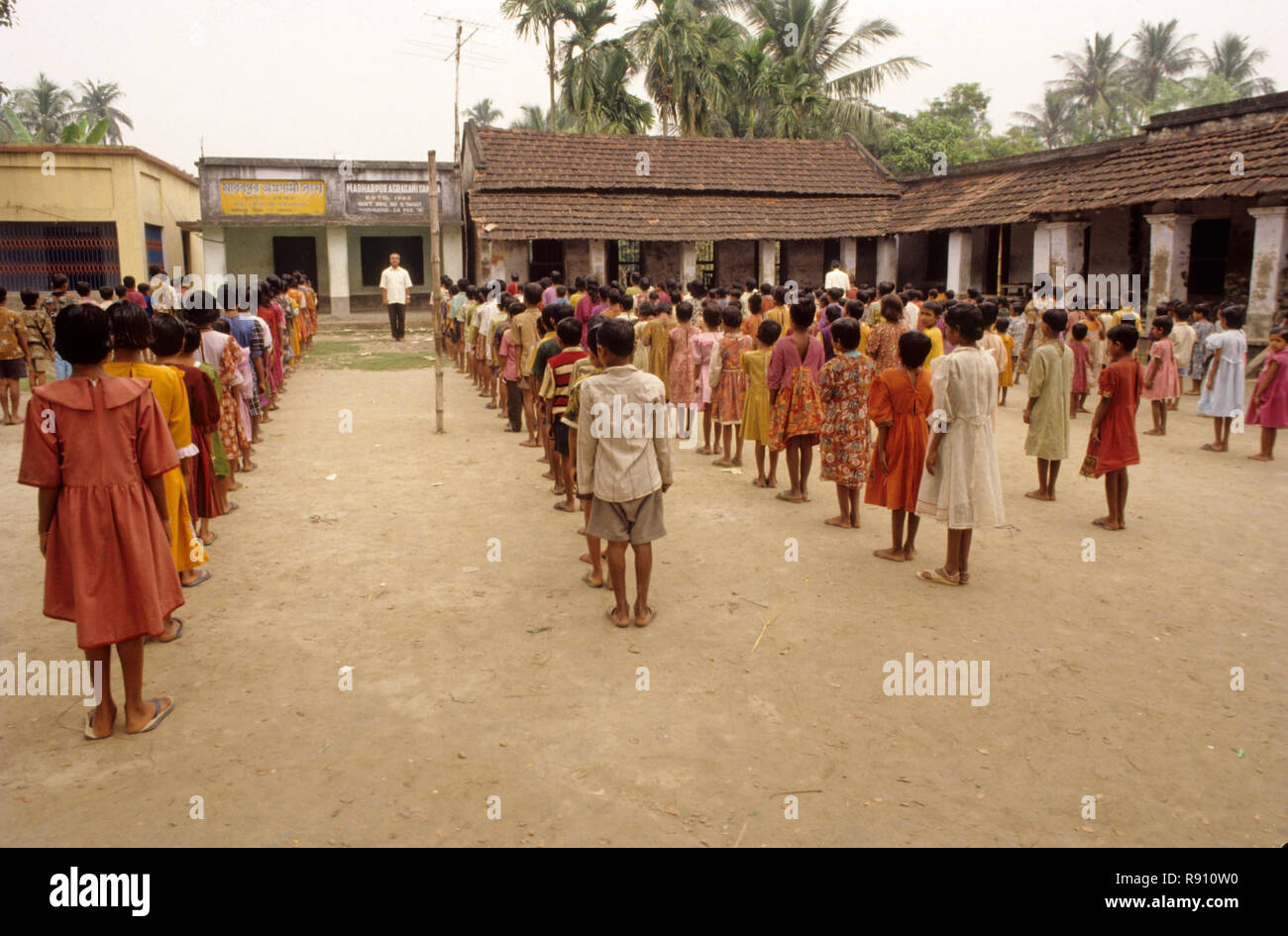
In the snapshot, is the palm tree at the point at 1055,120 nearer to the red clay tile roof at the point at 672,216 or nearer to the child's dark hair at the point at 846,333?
the red clay tile roof at the point at 672,216

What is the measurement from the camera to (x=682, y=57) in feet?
95.6

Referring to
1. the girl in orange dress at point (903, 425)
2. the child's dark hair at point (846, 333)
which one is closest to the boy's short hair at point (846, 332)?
the child's dark hair at point (846, 333)

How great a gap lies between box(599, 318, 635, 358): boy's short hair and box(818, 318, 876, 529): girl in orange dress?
2.18 m

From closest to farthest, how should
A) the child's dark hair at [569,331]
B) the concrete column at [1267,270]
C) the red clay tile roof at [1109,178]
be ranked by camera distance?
the child's dark hair at [569,331] < the concrete column at [1267,270] < the red clay tile roof at [1109,178]

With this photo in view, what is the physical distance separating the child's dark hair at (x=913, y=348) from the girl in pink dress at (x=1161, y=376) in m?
5.57

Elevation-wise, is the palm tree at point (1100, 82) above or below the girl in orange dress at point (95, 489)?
above

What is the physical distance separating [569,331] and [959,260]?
16.0 meters

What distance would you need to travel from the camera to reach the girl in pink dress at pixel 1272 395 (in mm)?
8383

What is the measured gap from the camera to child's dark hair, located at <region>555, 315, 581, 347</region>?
19.7ft

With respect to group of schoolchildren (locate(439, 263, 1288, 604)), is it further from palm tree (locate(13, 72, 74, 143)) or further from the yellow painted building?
palm tree (locate(13, 72, 74, 143))

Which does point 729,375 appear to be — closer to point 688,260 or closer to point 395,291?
point 395,291

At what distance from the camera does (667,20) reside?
29.1 m

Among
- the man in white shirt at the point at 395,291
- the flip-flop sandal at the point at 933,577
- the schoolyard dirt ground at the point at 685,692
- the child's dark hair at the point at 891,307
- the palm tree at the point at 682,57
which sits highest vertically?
the palm tree at the point at 682,57

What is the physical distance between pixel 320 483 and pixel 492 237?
12.5 metres
